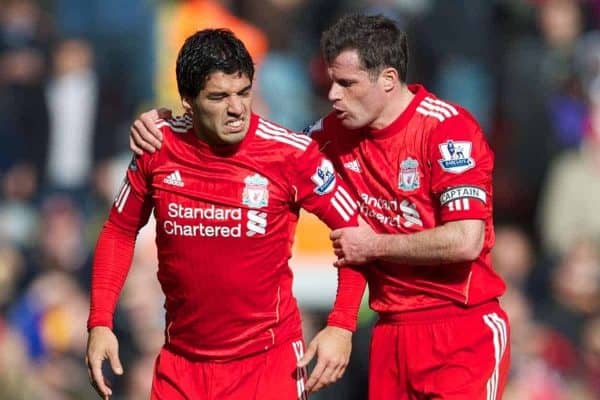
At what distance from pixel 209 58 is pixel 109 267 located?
1.15 meters

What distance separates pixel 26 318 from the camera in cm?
1217

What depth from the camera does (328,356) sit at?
20.2ft

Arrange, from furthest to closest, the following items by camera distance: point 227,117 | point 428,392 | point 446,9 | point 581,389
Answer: point 446,9 → point 581,389 → point 428,392 → point 227,117

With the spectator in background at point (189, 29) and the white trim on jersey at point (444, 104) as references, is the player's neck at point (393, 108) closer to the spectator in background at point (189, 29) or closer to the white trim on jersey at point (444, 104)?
the white trim on jersey at point (444, 104)

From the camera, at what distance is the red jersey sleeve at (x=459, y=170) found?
6.43 metres

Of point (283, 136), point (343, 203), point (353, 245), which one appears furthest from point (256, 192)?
point (353, 245)

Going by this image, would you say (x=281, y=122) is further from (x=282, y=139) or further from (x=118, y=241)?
(x=282, y=139)

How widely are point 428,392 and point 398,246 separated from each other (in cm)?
75

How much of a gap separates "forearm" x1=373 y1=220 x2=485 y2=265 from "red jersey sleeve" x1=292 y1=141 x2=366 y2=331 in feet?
0.63

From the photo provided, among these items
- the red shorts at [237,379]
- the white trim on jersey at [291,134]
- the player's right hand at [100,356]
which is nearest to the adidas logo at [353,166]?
the white trim on jersey at [291,134]

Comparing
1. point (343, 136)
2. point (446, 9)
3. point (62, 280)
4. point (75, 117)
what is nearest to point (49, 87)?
point (75, 117)

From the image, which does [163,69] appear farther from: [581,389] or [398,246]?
[398,246]

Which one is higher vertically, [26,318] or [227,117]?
[227,117]

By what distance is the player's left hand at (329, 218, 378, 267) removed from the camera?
21.0 ft
